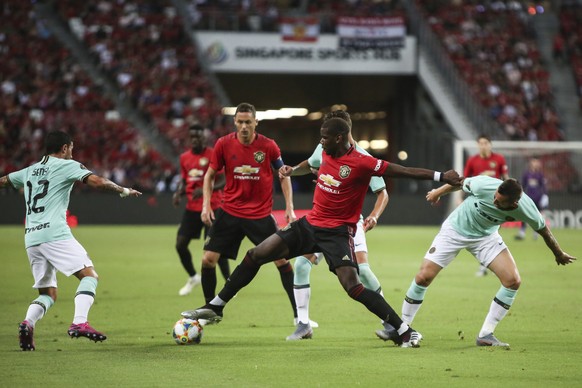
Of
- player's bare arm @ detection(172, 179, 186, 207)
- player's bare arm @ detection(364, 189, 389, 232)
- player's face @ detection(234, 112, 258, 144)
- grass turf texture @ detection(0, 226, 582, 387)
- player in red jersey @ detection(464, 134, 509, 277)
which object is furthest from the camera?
player in red jersey @ detection(464, 134, 509, 277)

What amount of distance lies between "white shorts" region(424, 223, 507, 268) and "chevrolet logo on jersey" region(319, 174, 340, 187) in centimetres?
140

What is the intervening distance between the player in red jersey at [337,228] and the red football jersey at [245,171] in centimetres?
151

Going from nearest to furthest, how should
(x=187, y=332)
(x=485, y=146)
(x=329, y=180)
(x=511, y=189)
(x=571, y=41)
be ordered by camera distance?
(x=511, y=189), (x=329, y=180), (x=187, y=332), (x=485, y=146), (x=571, y=41)

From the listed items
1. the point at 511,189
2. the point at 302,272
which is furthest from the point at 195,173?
the point at 511,189

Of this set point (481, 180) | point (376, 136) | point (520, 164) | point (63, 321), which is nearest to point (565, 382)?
point (481, 180)

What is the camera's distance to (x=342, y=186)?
920 centimetres

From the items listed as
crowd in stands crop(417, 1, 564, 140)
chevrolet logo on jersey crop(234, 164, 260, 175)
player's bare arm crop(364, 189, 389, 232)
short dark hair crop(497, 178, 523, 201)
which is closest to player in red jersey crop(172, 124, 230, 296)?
chevrolet logo on jersey crop(234, 164, 260, 175)

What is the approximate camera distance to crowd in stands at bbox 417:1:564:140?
39625 mm

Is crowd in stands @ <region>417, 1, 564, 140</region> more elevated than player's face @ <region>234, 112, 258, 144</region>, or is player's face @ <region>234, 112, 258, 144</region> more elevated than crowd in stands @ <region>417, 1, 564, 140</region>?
player's face @ <region>234, 112, 258, 144</region>

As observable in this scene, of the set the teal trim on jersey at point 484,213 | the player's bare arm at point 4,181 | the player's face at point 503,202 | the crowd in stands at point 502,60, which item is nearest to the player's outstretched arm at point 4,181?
the player's bare arm at point 4,181

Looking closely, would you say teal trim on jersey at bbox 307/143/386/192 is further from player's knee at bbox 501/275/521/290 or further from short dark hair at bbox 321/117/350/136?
player's knee at bbox 501/275/521/290

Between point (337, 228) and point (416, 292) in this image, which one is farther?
point (416, 292)

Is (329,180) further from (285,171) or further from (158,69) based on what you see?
(158,69)

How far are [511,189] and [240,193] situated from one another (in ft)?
10.6
